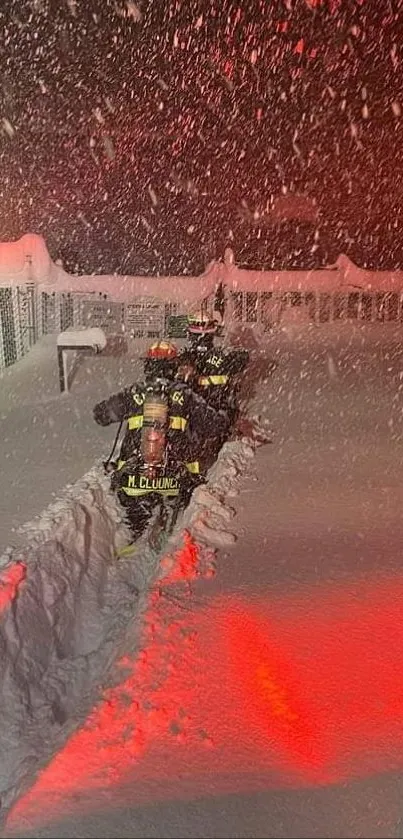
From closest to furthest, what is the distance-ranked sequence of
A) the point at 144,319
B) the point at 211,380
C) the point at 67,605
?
1. the point at 67,605
2. the point at 211,380
3. the point at 144,319

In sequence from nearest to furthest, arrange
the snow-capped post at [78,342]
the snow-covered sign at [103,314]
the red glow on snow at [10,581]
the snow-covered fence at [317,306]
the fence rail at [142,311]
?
the red glow on snow at [10,581] → the snow-capped post at [78,342] → the fence rail at [142,311] → the snow-covered sign at [103,314] → the snow-covered fence at [317,306]

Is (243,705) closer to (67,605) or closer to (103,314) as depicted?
(67,605)

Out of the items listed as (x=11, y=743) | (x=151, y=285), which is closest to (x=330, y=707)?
(x=11, y=743)

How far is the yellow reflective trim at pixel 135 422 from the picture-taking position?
22.0ft

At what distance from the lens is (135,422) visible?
6758mm

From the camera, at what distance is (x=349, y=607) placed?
4688 millimetres

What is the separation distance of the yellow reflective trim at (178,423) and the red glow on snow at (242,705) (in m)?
2.20

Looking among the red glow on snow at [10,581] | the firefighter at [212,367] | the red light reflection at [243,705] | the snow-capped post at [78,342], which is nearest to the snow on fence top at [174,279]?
the snow-capped post at [78,342]

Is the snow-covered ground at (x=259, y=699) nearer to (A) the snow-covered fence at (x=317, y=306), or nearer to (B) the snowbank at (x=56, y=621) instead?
(B) the snowbank at (x=56, y=621)

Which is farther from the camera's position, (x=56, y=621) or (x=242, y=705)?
(x=56, y=621)

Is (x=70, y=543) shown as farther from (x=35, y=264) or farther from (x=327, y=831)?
(x=35, y=264)

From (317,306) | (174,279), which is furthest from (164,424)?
(317,306)

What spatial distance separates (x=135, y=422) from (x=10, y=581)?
1.85 metres

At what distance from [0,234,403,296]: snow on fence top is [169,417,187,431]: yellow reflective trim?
14043mm
